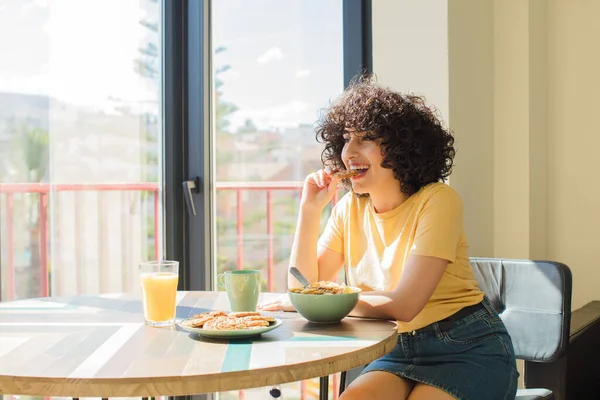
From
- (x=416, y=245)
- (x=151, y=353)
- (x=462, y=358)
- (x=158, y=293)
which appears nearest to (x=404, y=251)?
(x=416, y=245)

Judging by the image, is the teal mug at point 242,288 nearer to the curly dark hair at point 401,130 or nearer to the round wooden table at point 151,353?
the round wooden table at point 151,353

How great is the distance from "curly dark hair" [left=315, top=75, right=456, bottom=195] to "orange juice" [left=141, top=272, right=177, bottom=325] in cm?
68

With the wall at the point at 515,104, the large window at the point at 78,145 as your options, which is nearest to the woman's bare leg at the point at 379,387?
the wall at the point at 515,104

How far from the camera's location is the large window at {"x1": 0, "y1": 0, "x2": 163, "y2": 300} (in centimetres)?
218

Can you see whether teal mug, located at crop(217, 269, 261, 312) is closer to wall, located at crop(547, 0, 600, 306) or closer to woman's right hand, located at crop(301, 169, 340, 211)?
woman's right hand, located at crop(301, 169, 340, 211)

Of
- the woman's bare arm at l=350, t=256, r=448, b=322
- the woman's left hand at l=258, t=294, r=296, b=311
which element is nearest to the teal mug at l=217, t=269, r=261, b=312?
the woman's left hand at l=258, t=294, r=296, b=311

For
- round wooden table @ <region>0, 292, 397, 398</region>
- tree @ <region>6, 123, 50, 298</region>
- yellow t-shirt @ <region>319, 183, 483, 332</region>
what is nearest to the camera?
round wooden table @ <region>0, 292, 397, 398</region>

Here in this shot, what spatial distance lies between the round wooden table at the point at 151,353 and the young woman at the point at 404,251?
0.20 metres

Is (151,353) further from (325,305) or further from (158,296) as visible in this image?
(325,305)

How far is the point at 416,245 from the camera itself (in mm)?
1614

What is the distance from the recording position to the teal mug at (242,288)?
1.54 m

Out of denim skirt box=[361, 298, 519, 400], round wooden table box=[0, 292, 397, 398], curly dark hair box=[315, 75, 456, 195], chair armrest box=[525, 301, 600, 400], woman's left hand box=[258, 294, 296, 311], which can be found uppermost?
curly dark hair box=[315, 75, 456, 195]

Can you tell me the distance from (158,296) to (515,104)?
5.53ft

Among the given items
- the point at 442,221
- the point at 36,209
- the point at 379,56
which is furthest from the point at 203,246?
the point at 442,221
